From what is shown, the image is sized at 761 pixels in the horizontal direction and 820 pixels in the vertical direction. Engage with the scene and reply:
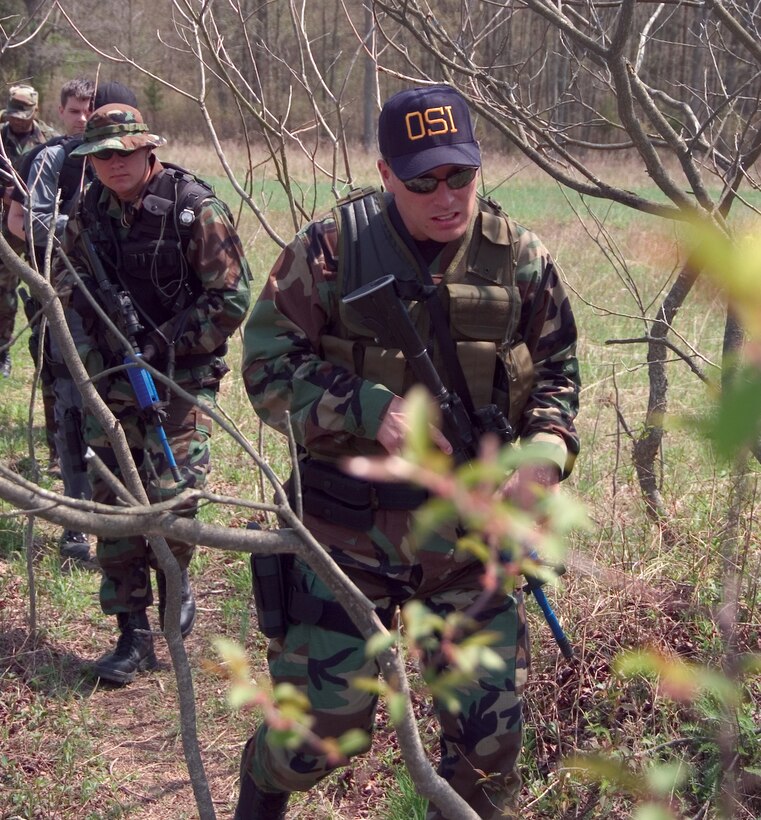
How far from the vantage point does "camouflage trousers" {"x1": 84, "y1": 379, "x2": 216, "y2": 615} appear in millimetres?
3889

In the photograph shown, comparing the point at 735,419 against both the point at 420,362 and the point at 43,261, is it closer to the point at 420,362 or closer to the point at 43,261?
the point at 420,362

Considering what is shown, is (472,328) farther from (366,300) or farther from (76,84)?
(76,84)

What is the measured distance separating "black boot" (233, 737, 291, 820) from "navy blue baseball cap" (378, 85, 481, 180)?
1437 millimetres


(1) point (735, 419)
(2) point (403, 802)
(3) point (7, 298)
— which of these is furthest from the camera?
(3) point (7, 298)

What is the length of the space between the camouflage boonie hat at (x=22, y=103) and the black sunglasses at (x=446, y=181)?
178 inches

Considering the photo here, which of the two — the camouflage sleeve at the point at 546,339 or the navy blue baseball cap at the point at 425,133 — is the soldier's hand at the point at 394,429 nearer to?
the camouflage sleeve at the point at 546,339

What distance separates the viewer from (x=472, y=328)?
2.47 metres

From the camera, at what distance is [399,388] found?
2480 millimetres

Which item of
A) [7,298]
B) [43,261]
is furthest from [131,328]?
[7,298]

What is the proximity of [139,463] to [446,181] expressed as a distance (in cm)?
204

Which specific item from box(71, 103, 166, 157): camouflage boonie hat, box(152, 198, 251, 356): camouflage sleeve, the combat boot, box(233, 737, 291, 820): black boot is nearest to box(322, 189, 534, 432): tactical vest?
box(233, 737, 291, 820): black boot

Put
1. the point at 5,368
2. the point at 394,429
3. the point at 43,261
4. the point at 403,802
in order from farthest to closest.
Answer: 1. the point at 5,368
2. the point at 43,261
3. the point at 403,802
4. the point at 394,429

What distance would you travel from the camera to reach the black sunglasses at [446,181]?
2.38m

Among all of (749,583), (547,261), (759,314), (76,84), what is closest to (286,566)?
(547,261)
